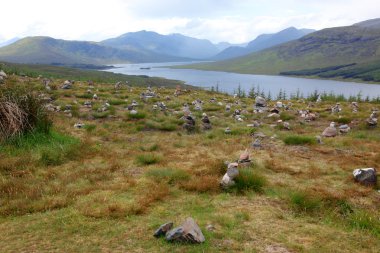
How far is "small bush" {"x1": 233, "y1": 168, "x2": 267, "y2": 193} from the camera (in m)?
8.35

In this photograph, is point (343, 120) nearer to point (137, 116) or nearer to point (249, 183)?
point (137, 116)

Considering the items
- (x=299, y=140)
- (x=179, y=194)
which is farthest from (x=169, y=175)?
(x=299, y=140)

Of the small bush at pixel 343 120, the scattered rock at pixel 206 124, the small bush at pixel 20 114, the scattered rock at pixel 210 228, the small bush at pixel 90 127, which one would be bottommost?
the small bush at pixel 343 120

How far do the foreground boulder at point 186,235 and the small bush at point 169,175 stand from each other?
3144 millimetres

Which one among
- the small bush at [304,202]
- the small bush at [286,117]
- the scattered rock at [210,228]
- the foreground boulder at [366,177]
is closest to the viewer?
the scattered rock at [210,228]

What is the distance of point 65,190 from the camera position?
7992 millimetres

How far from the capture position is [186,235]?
18.2ft

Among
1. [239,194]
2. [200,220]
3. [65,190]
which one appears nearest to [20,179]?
[65,190]

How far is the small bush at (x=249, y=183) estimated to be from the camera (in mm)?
8346

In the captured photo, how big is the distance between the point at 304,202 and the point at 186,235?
3066 millimetres

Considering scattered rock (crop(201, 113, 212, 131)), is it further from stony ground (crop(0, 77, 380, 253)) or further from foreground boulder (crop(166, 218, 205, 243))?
foreground boulder (crop(166, 218, 205, 243))

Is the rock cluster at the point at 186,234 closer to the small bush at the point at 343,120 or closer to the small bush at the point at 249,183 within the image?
the small bush at the point at 249,183

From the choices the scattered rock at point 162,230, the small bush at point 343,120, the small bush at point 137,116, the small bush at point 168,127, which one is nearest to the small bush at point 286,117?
the small bush at point 343,120

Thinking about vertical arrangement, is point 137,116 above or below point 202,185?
above
